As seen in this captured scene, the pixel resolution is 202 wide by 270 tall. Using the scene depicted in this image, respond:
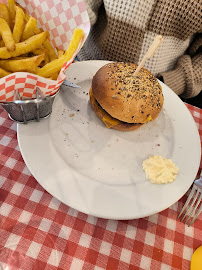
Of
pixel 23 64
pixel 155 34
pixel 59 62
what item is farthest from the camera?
pixel 155 34

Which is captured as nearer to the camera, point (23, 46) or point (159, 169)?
point (23, 46)

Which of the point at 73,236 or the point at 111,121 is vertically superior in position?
the point at 111,121

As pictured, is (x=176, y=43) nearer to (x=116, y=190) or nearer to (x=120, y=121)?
(x=120, y=121)

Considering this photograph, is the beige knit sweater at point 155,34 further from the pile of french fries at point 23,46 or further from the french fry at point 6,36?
the french fry at point 6,36

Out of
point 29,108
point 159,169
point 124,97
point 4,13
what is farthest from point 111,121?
point 4,13

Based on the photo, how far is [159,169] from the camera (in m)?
1.55

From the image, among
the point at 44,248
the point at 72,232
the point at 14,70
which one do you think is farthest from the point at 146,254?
the point at 14,70

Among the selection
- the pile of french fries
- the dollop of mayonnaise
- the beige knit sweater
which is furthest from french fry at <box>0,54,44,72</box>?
the beige knit sweater

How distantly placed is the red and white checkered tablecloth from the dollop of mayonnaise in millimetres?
217

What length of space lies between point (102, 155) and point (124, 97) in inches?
17.3

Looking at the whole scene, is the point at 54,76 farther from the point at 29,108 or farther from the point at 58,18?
the point at 58,18

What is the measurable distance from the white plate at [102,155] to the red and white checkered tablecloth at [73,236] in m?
0.14

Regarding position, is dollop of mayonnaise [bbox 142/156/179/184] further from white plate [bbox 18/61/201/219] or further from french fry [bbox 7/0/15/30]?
french fry [bbox 7/0/15/30]

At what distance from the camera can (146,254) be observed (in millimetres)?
1354
